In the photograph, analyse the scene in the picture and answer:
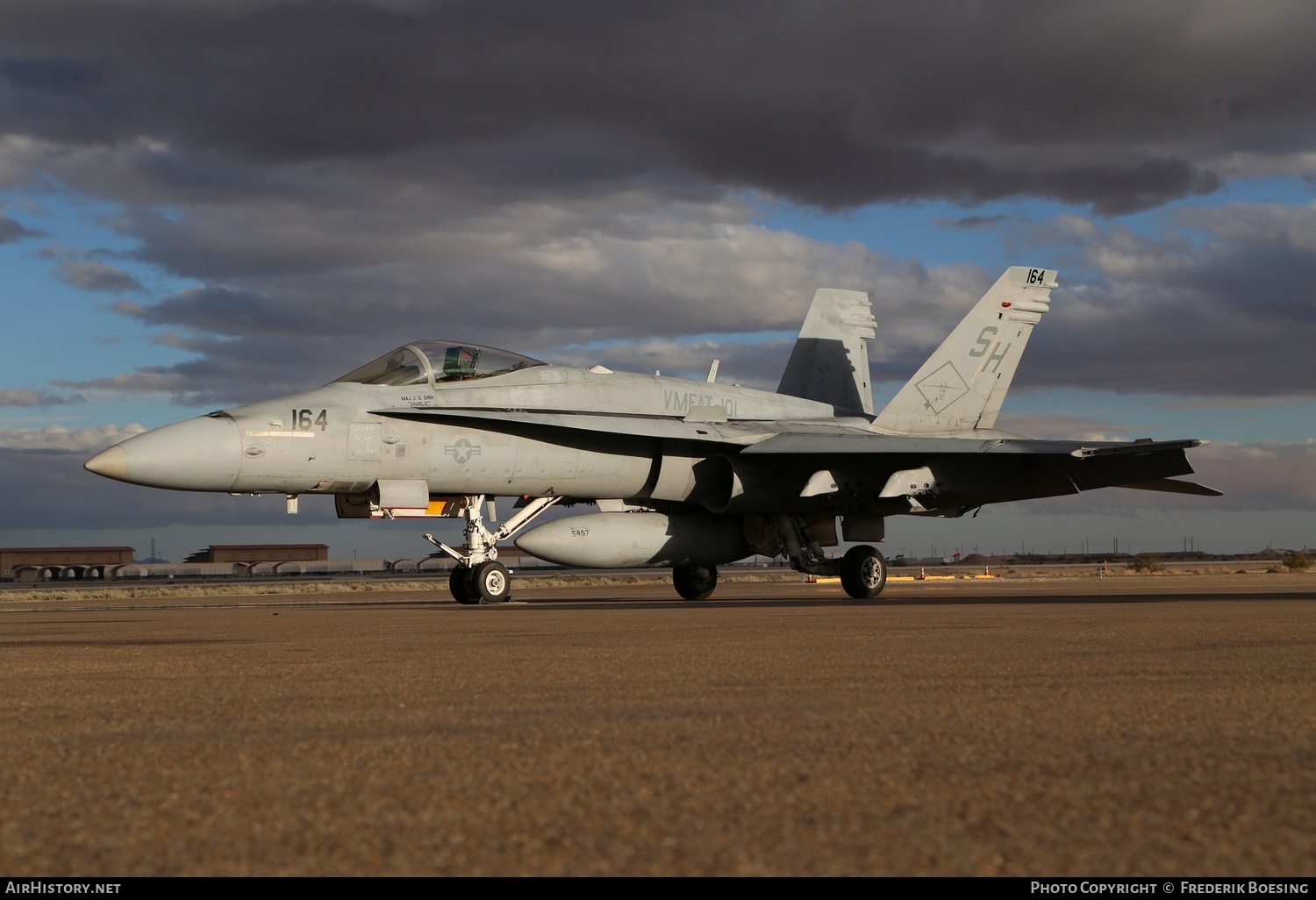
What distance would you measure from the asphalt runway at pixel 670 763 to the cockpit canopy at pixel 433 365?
8266mm

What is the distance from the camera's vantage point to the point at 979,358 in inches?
733

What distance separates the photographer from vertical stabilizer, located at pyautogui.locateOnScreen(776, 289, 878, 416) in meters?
21.5

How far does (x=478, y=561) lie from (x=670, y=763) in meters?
12.1

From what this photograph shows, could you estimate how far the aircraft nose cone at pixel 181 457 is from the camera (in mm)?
12234

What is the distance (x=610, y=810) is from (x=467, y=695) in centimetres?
212

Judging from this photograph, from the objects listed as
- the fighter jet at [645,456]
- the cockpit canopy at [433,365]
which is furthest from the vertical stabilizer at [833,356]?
the cockpit canopy at [433,365]

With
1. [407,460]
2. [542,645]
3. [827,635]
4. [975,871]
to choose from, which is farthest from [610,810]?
[407,460]


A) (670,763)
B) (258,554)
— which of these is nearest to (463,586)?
(670,763)

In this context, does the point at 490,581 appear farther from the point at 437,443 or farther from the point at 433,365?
the point at 433,365

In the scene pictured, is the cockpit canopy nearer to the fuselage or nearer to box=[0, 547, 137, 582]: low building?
the fuselage

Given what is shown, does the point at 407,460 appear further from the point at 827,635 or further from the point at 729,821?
the point at 729,821

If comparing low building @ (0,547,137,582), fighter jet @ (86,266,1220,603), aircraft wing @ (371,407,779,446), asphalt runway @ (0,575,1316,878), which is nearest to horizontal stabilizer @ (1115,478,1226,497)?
fighter jet @ (86,266,1220,603)

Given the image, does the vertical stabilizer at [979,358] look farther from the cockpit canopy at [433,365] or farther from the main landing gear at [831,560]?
the cockpit canopy at [433,365]

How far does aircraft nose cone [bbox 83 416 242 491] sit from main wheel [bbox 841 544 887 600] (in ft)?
27.0
